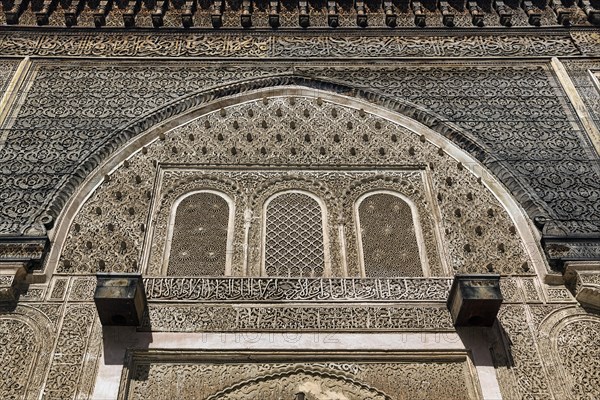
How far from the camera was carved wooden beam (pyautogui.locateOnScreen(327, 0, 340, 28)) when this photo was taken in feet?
21.9

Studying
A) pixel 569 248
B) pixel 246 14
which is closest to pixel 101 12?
pixel 246 14

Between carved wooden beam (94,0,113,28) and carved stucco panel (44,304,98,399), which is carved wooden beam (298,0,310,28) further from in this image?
carved stucco panel (44,304,98,399)

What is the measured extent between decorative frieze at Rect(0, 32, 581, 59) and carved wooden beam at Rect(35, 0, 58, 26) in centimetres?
16

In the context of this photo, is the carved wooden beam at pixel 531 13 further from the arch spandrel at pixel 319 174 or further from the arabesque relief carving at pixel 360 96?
the arch spandrel at pixel 319 174

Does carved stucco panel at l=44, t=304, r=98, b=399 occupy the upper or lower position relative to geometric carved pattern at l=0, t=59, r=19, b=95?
lower

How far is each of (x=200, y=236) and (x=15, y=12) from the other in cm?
343

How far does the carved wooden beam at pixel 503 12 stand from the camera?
6.71 metres

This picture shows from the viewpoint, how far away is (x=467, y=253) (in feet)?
15.7

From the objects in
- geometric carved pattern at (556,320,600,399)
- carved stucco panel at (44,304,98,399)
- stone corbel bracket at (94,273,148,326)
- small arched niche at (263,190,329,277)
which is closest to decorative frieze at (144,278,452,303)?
small arched niche at (263,190,329,277)

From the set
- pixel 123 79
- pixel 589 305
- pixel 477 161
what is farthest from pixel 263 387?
pixel 123 79

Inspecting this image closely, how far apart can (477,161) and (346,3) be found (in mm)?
2459

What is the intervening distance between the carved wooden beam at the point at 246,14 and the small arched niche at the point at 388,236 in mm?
2487

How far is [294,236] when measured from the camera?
494 cm

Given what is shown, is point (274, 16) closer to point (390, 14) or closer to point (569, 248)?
point (390, 14)
